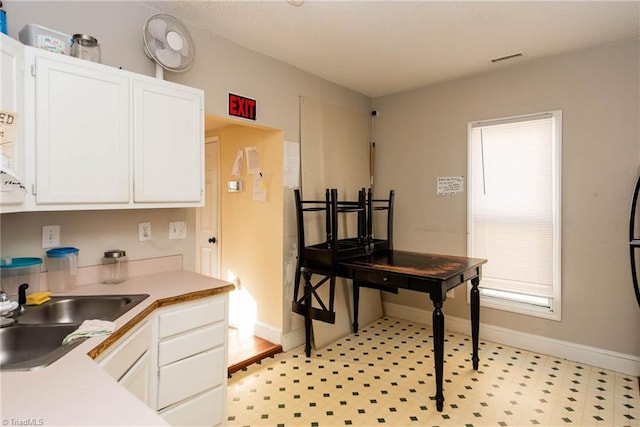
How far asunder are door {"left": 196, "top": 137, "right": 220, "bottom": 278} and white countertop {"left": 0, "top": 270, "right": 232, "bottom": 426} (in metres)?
2.61

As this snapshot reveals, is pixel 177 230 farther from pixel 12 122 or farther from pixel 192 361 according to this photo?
pixel 12 122

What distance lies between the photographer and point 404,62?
303 cm

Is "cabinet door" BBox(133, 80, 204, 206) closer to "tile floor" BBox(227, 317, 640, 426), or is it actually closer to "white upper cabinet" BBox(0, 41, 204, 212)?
"white upper cabinet" BBox(0, 41, 204, 212)

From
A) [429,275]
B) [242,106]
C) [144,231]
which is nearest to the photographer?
[144,231]

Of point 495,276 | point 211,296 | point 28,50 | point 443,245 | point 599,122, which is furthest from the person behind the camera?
point 443,245

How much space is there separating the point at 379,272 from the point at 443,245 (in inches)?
53.2

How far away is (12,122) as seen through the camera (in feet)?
4.44

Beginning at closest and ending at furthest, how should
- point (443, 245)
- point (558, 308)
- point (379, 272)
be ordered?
point (379, 272) < point (558, 308) < point (443, 245)

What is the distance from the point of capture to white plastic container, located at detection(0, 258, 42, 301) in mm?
1566

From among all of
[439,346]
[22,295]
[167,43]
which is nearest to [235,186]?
[167,43]

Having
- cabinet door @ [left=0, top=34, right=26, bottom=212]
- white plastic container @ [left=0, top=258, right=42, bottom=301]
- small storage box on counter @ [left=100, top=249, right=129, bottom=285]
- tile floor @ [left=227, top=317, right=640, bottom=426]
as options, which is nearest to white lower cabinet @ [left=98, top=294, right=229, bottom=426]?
tile floor @ [left=227, top=317, right=640, bottom=426]

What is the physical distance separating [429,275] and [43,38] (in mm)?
2467

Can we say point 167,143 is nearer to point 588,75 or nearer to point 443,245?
point 443,245

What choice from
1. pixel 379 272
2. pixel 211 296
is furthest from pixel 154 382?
pixel 379 272
